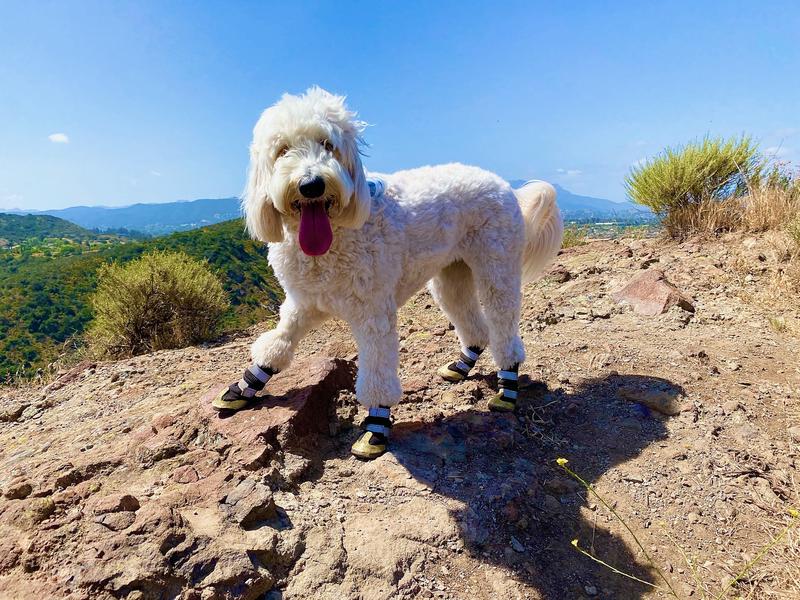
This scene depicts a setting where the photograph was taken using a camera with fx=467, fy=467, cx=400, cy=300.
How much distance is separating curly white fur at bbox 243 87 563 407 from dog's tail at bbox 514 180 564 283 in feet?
0.08

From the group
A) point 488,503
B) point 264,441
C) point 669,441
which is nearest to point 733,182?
point 669,441

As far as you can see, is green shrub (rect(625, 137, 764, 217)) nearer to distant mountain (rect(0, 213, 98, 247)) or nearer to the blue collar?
the blue collar

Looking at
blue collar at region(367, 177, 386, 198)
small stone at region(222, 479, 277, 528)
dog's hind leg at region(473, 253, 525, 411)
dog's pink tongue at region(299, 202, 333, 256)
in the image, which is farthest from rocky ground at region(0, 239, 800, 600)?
blue collar at region(367, 177, 386, 198)

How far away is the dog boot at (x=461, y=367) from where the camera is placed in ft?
12.8

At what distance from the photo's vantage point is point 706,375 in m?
3.83

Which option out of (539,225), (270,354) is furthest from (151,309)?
(539,225)

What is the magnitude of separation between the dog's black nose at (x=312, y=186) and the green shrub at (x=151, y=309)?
184 inches

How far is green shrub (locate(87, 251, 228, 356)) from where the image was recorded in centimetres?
622

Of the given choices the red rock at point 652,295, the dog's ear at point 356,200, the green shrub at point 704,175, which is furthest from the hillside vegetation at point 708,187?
the dog's ear at point 356,200

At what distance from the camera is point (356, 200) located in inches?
99.0

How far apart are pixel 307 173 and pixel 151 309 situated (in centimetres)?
510

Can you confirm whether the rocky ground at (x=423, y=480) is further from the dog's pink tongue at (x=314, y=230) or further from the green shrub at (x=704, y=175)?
the green shrub at (x=704, y=175)

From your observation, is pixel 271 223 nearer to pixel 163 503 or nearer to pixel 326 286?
pixel 326 286

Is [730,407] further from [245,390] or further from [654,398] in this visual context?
[245,390]
